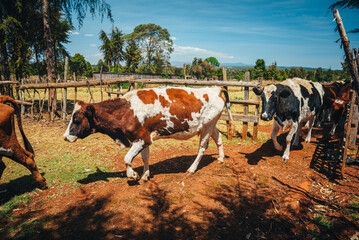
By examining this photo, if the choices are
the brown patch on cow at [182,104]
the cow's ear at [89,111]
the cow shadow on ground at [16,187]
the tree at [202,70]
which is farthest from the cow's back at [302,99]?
the tree at [202,70]

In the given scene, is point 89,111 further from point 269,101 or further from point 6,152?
point 269,101

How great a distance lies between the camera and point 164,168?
5.52 m

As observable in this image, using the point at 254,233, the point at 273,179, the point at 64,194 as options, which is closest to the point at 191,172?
the point at 273,179

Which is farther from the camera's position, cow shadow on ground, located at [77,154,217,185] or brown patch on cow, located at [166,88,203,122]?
cow shadow on ground, located at [77,154,217,185]

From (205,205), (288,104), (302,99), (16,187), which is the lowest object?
(16,187)

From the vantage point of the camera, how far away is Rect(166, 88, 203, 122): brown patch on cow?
4574 mm

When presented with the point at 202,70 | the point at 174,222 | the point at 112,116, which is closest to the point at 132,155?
the point at 112,116

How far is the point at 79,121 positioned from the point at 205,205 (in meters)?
3.13

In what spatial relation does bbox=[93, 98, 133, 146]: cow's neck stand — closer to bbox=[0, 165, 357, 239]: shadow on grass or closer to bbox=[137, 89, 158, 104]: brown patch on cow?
bbox=[137, 89, 158, 104]: brown patch on cow

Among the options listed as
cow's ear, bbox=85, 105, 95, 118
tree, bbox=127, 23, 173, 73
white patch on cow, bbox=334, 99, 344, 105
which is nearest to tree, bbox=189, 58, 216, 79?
tree, bbox=127, 23, 173, 73

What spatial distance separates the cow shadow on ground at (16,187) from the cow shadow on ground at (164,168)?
3.42 ft

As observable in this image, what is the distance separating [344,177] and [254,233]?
3.13 meters

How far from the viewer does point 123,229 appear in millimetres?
3037

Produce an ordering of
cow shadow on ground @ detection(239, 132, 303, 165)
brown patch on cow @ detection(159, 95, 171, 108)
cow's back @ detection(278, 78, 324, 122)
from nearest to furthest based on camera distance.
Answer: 1. brown patch on cow @ detection(159, 95, 171, 108)
2. cow's back @ detection(278, 78, 324, 122)
3. cow shadow on ground @ detection(239, 132, 303, 165)
